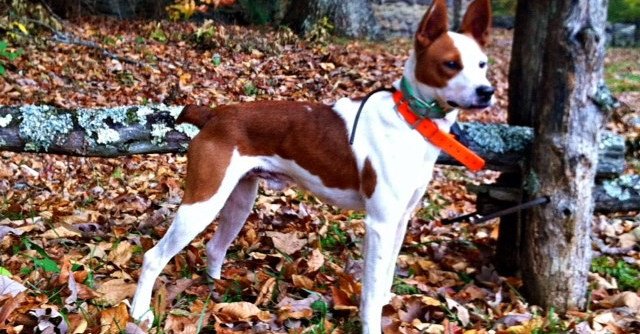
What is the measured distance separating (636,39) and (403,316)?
17.5m

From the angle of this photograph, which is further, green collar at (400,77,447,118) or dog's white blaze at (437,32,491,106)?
green collar at (400,77,447,118)

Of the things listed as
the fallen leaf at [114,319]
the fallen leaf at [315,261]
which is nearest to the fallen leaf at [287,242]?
the fallen leaf at [315,261]

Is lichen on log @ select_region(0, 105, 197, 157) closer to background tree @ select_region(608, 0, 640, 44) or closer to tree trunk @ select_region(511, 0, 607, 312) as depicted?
tree trunk @ select_region(511, 0, 607, 312)

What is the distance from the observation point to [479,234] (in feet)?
18.4

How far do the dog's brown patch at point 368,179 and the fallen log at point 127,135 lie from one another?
3.63ft

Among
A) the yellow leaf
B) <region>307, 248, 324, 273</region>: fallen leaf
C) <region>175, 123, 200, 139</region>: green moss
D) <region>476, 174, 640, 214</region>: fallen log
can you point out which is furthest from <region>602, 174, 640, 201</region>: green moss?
the yellow leaf

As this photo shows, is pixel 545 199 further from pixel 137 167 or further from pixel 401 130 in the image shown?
pixel 137 167

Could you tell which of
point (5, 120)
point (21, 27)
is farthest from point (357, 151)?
point (21, 27)

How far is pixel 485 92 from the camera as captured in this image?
3307 millimetres

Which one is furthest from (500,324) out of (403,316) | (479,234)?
(479,234)

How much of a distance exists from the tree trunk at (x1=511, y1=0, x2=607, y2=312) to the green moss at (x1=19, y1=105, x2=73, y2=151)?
9.62 ft

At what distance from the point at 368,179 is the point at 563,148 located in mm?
1282

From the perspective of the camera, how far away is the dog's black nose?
3301mm


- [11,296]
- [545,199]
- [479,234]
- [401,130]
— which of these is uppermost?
[401,130]
